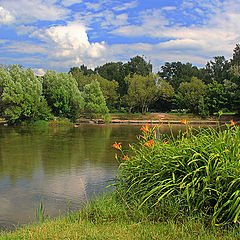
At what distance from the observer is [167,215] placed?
4738 mm

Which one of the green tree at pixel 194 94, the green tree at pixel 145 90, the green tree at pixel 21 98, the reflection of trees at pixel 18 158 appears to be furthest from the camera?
the green tree at pixel 145 90

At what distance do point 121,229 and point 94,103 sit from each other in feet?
97.7

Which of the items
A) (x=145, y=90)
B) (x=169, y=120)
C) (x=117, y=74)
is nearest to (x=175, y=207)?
(x=169, y=120)

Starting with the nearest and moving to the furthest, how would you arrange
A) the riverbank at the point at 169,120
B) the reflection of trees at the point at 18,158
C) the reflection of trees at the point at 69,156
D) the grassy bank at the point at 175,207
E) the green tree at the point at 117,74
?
the grassy bank at the point at 175,207, the reflection of trees at the point at 18,158, the reflection of trees at the point at 69,156, the riverbank at the point at 169,120, the green tree at the point at 117,74

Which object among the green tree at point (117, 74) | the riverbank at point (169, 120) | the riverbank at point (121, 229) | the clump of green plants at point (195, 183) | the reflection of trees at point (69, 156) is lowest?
the riverbank at point (169, 120)

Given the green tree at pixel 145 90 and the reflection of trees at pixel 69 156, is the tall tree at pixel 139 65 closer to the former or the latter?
the green tree at pixel 145 90

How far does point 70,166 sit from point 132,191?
553 centimetres

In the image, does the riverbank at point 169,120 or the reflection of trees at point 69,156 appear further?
the riverbank at point 169,120

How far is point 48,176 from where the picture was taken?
931 centimetres

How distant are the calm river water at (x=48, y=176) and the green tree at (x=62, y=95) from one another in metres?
15.5

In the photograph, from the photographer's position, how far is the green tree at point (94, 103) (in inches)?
1308

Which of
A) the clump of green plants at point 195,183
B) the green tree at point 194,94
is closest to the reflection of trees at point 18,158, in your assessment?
the clump of green plants at point 195,183

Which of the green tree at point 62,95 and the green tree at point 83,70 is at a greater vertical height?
the green tree at point 83,70

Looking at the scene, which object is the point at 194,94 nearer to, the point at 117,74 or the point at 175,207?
the point at 117,74
